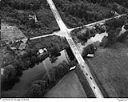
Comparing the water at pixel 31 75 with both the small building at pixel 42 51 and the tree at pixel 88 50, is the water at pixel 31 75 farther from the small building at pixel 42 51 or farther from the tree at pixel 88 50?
the tree at pixel 88 50

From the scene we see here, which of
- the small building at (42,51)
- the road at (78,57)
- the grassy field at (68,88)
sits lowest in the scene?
the grassy field at (68,88)

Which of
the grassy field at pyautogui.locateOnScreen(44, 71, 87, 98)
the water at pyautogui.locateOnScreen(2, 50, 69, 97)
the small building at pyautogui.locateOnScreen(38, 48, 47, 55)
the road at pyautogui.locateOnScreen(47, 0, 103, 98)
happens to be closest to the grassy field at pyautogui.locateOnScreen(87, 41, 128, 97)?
the road at pyautogui.locateOnScreen(47, 0, 103, 98)

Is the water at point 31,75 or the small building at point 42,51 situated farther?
the small building at point 42,51

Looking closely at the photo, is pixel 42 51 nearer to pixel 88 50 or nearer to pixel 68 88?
pixel 88 50

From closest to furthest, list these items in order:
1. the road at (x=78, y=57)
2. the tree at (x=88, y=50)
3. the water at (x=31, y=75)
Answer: the water at (x=31, y=75) → the road at (x=78, y=57) → the tree at (x=88, y=50)

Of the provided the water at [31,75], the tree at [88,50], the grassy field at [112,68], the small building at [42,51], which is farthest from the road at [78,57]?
the small building at [42,51]

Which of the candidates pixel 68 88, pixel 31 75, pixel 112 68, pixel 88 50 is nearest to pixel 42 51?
pixel 31 75
